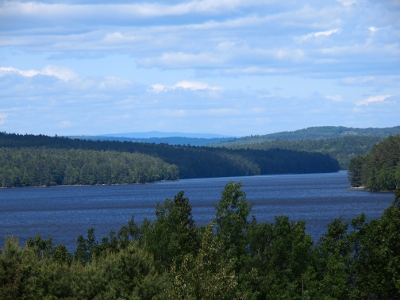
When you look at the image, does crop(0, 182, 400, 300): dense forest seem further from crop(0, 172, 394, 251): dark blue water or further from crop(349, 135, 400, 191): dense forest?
crop(349, 135, 400, 191): dense forest

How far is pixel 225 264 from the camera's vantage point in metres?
33.6

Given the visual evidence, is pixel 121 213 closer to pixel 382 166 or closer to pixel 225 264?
pixel 382 166

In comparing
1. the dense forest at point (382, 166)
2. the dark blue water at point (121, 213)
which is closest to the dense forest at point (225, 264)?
the dark blue water at point (121, 213)

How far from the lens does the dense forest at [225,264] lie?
2692cm

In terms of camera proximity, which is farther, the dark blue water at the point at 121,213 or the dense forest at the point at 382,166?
the dense forest at the point at 382,166

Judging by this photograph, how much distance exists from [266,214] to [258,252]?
6139cm

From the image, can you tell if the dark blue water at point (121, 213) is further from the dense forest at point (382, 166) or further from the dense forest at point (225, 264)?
the dense forest at point (225, 264)

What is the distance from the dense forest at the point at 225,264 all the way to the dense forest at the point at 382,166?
100591mm

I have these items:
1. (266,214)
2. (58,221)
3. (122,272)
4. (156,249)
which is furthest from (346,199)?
(122,272)

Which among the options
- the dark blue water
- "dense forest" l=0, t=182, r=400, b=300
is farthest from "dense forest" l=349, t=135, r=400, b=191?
"dense forest" l=0, t=182, r=400, b=300

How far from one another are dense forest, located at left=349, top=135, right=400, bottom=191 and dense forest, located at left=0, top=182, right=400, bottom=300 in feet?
330

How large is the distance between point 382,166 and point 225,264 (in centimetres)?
11841

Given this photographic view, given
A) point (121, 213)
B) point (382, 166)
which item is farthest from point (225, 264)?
point (382, 166)

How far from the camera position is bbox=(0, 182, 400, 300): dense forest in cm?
2692
